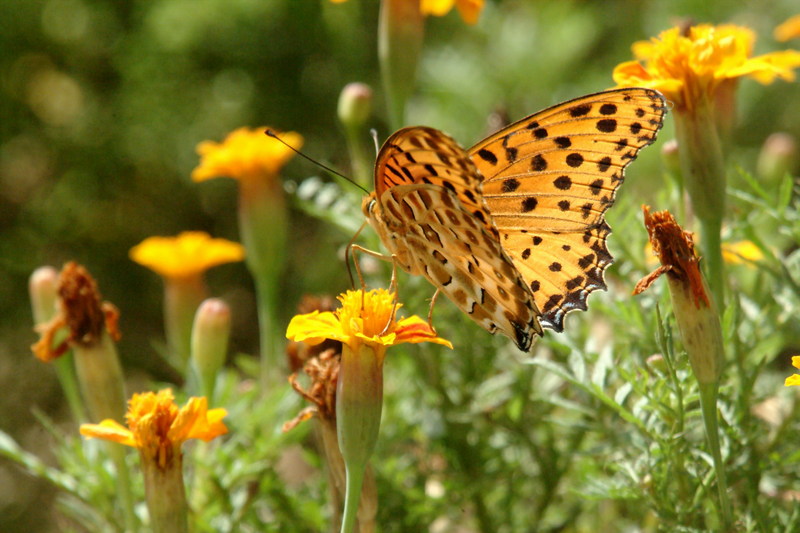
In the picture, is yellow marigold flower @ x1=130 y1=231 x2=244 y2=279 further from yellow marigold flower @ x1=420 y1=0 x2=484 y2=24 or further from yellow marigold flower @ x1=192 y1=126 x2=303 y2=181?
yellow marigold flower @ x1=420 y1=0 x2=484 y2=24

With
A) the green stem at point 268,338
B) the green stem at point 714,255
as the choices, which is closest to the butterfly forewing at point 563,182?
the green stem at point 714,255

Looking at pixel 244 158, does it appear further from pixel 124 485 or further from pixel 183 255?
pixel 124 485

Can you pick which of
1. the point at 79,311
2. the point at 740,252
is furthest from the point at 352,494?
the point at 740,252

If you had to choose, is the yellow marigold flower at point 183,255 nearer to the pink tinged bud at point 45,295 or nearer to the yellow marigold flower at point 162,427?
the pink tinged bud at point 45,295

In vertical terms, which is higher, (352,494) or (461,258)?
(461,258)

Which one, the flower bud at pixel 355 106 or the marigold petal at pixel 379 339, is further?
the flower bud at pixel 355 106

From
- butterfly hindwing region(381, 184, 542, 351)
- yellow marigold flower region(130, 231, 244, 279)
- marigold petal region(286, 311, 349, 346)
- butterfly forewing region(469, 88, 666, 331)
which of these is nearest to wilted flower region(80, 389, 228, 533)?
marigold petal region(286, 311, 349, 346)

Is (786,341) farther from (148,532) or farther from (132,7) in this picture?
(132,7)
